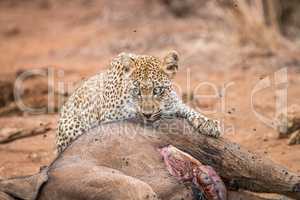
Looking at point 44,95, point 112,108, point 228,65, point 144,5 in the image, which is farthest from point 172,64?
Result: point 144,5

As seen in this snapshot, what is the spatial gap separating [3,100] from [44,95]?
58 centimetres

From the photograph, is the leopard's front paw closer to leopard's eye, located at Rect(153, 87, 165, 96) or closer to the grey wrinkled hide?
the grey wrinkled hide

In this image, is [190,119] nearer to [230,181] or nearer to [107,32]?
[230,181]

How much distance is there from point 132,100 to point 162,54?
6.11 m

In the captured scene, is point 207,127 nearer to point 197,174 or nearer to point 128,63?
point 197,174

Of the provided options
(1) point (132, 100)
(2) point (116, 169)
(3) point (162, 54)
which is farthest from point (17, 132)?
(3) point (162, 54)

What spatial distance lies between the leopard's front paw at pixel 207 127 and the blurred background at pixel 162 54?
1.31 meters

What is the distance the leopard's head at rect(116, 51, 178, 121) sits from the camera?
21.0 ft

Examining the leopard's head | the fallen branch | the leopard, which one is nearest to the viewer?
the leopard

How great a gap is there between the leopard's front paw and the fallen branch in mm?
3474

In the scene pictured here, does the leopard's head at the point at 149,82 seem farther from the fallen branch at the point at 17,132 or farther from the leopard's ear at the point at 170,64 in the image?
the fallen branch at the point at 17,132

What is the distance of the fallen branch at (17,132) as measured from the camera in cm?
892

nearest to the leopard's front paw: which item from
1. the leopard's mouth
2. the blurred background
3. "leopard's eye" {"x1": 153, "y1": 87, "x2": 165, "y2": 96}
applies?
the leopard's mouth

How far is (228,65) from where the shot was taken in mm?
11906
